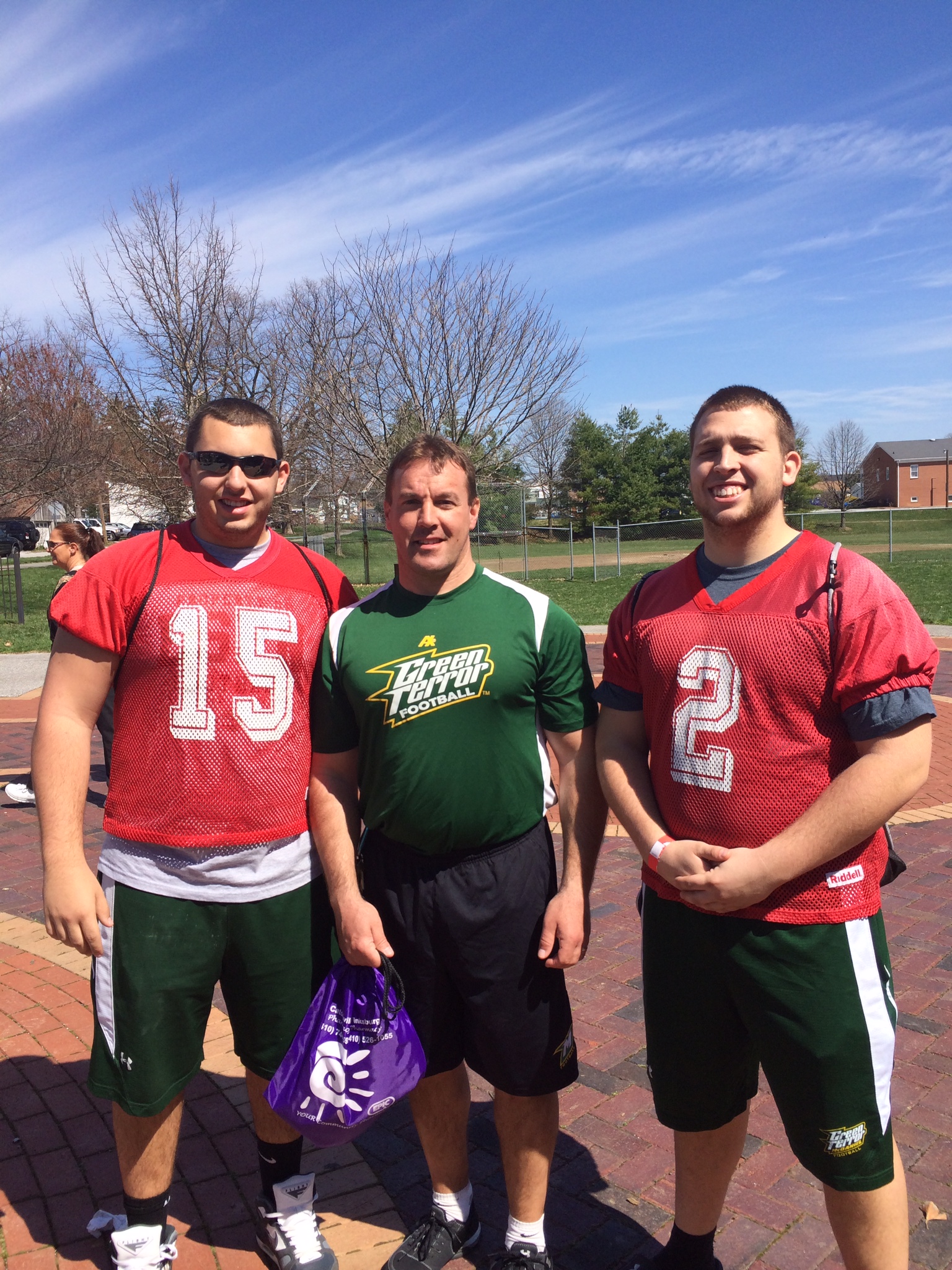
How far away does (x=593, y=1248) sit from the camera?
8.27 ft

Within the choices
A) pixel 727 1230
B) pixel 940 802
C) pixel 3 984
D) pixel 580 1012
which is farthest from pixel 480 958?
pixel 940 802

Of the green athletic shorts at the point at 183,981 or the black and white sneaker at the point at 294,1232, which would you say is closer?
the green athletic shorts at the point at 183,981

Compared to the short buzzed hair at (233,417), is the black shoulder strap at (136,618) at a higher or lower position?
lower

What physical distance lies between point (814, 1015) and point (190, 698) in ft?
5.06

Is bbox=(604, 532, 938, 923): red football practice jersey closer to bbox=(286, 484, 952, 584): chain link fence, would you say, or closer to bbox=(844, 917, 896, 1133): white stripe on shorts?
bbox=(844, 917, 896, 1133): white stripe on shorts

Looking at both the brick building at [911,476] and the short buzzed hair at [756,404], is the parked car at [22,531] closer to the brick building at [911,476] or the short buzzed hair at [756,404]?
the short buzzed hair at [756,404]

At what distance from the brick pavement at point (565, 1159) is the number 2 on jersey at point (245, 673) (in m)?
1.45

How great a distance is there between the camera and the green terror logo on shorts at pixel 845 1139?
1959mm

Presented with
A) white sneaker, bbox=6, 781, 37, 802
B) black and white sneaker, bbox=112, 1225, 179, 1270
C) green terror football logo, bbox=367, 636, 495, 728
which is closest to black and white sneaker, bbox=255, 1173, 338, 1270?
black and white sneaker, bbox=112, 1225, 179, 1270

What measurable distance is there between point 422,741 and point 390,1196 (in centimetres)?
146

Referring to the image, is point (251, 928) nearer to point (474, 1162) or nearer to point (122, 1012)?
point (122, 1012)

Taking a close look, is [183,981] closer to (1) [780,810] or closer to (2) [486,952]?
(2) [486,952]

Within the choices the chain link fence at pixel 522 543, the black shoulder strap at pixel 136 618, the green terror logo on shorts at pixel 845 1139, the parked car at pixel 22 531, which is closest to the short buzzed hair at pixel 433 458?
the black shoulder strap at pixel 136 618

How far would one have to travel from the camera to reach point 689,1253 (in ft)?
7.72
